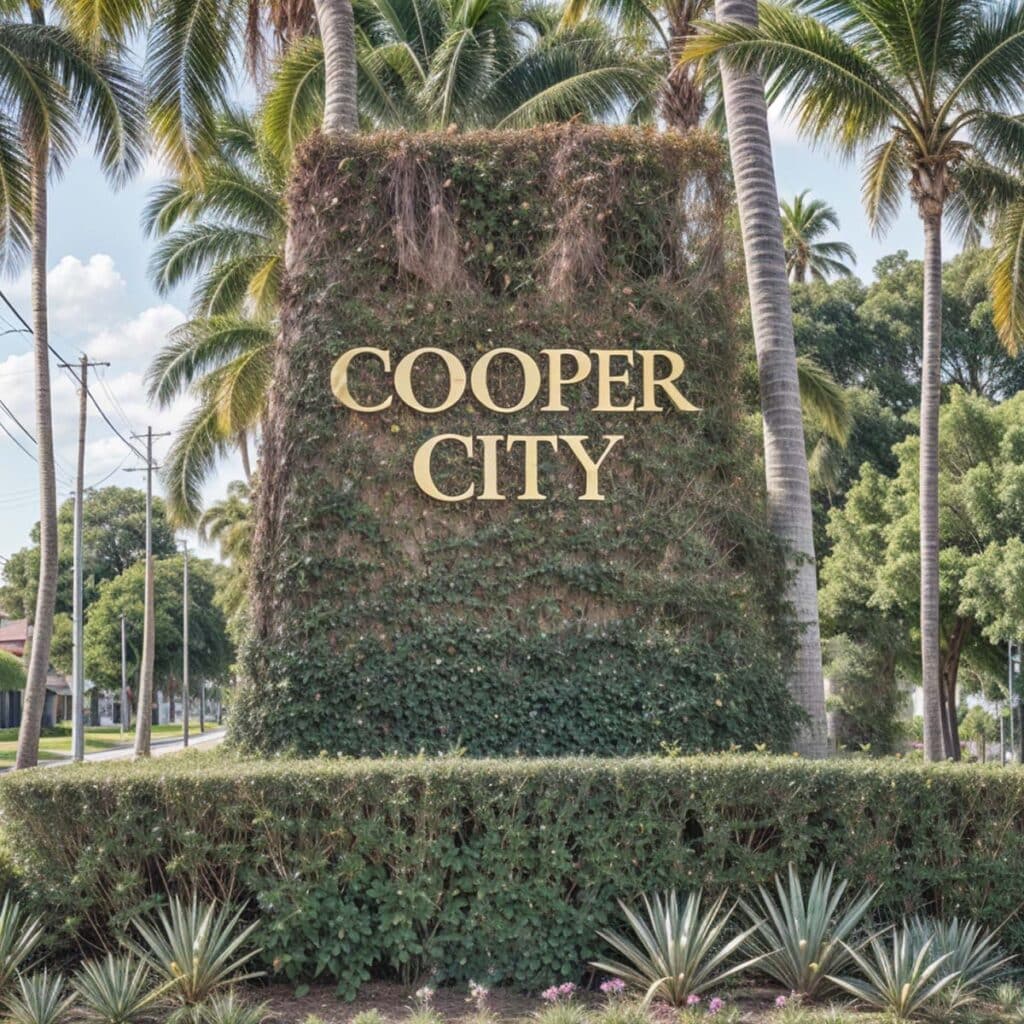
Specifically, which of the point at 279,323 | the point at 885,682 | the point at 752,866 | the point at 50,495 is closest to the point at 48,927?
the point at 752,866

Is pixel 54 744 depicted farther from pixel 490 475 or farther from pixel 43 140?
pixel 490 475

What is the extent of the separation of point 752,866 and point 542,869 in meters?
1.25

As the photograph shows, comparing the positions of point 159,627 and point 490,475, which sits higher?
point 490,475

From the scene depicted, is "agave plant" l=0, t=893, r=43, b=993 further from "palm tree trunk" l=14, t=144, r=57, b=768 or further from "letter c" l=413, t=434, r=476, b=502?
"palm tree trunk" l=14, t=144, r=57, b=768

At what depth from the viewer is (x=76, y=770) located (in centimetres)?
727

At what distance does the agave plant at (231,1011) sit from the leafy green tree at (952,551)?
17.4m

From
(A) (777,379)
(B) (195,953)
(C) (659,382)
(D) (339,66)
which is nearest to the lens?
(B) (195,953)

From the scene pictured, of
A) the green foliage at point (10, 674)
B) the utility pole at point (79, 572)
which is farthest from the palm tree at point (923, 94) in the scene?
the green foliage at point (10, 674)

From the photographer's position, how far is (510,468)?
10039mm

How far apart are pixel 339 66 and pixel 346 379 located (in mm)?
4548

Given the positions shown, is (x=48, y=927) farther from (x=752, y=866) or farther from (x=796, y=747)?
(x=796, y=747)

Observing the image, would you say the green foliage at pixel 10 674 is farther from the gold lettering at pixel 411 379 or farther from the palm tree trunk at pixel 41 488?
the gold lettering at pixel 411 379

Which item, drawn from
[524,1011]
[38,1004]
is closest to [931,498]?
[524,1011]

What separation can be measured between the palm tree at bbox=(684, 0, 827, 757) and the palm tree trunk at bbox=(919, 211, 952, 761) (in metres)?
4.86
